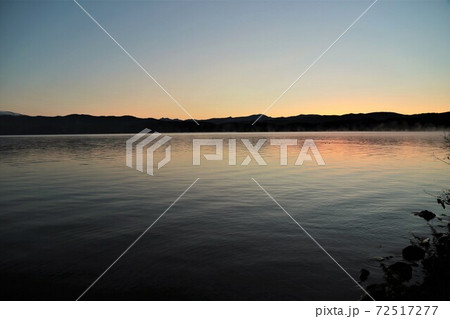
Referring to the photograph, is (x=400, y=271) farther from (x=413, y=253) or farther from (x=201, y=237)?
(x=201, y=237)

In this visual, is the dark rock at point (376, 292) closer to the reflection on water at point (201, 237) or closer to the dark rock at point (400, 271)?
the reflection on water at point (201, 237)

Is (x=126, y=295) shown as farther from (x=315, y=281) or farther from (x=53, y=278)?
(x=315, y=281)

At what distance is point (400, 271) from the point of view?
8680mm

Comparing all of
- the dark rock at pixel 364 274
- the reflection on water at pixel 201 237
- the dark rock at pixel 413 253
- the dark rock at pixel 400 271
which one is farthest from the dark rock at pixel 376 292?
the dark rock at pixel 413 253

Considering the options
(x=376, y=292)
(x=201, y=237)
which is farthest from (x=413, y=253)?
(x=201, y=237)

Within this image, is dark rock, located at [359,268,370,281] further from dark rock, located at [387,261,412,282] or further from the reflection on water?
dark rock, located at [387,261,412,282]

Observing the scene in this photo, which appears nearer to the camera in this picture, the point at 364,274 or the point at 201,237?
the point at 364,274

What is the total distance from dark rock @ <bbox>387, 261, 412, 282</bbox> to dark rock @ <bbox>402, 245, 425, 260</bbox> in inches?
42.9

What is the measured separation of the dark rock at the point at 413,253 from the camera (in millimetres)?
9773

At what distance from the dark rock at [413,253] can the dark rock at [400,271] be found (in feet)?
3.57

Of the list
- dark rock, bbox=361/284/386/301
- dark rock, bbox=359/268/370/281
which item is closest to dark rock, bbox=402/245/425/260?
dark rock, bbox=359/268/370/281

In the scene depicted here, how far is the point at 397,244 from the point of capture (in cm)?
1116

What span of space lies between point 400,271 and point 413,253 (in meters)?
1.56

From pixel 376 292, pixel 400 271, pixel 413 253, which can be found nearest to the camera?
pixel 376 292
